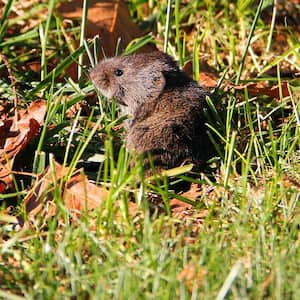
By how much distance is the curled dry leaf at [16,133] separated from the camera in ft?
15.5

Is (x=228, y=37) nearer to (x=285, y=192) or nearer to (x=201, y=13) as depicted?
(x=201, y=13)

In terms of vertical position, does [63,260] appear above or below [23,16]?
below

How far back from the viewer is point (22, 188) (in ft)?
15.2

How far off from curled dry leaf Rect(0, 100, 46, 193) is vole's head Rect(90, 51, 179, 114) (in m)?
0.54

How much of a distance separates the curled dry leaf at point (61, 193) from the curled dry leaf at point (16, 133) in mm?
270

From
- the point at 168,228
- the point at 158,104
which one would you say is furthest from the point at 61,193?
the point at 158,104

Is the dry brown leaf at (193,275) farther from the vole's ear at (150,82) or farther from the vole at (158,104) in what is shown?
the vole's ear at (150,82)

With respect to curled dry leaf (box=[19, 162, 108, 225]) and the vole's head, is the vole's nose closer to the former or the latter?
the vole's head

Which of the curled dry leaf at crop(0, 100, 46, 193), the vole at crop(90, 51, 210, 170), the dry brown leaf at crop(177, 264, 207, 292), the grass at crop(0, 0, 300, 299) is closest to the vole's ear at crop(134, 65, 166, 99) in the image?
the vole at crop(90, 51, 210, 170)

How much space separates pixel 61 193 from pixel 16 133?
68 centimetres

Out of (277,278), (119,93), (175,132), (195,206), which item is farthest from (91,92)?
(277,278)

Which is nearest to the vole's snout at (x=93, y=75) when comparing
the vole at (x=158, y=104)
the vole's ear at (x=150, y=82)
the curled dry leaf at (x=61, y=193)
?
the vole at (x=158, y=104)

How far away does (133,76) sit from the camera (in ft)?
17.6

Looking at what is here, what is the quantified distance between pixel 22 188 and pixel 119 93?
1.11 m
